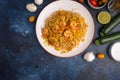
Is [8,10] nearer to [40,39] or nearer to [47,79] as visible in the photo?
[40,39]

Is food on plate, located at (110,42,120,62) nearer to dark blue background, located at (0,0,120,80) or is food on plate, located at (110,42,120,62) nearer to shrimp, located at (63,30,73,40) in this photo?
dark blue background, located at (0,0,120,80)

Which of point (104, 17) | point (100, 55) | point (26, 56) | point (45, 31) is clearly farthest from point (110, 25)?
point (26, 56)

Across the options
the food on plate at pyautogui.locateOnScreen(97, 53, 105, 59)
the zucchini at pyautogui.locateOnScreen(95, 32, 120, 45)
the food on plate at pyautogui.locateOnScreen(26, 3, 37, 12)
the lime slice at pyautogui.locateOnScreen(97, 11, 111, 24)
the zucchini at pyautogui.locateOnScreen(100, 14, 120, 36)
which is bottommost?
the food on plate at pyautogui.locateOnScreen(97, 53, 105, 59)

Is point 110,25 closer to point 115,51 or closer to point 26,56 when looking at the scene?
point 115,51

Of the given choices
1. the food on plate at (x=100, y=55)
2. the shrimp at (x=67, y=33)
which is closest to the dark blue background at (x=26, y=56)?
the food on plate at (x=100, y=55)

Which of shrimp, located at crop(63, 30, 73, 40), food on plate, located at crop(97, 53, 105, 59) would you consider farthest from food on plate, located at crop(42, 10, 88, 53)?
food on plate, located at crop(97, 53, 105, 59)

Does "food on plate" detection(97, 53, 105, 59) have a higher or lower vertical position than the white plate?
lower

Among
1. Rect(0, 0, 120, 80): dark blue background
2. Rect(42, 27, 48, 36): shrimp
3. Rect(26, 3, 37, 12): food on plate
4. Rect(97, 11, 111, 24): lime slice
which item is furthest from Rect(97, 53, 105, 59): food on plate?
Rect(26, 3, 37, 12): food on plate
